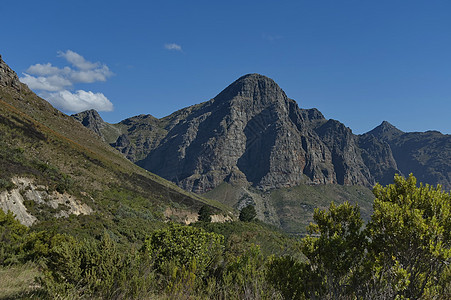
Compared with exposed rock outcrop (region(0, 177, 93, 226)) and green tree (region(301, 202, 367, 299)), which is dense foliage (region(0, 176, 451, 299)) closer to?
green tree (region(301, 202, 367, 299))

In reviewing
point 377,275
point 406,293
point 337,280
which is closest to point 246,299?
point 337,280

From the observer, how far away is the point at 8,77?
8081 centimetres

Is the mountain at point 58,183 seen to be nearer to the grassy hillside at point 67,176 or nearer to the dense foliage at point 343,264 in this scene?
the grassy hillside at point 67,176

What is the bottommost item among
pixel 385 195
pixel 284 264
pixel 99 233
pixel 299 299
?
pixel 99 233

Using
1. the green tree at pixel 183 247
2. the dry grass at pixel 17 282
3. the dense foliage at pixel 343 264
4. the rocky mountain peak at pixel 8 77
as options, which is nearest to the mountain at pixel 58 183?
the rocky mountain peak at pixel 8 77

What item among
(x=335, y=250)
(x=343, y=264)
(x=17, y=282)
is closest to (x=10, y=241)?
(x=17, y=282)

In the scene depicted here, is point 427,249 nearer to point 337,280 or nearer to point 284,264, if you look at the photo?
point 337,280

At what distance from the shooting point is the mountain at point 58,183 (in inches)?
1173

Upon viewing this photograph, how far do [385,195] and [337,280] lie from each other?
3148 mm

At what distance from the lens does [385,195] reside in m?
8.99

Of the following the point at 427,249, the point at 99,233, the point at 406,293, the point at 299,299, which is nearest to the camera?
the point at 427,249

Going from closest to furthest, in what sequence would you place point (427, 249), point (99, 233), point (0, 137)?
point (427, 249)
point (99, 233)
point (0, 137)

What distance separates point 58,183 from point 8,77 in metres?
66.1

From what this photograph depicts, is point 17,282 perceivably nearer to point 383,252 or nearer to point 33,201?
point 383,252
